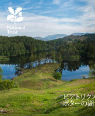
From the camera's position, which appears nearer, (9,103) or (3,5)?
(9,103)

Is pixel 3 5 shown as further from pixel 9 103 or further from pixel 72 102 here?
pixel 72 102

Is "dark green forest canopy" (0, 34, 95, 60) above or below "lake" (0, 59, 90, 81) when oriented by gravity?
above

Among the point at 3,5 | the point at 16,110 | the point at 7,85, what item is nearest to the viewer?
the point at 16,110

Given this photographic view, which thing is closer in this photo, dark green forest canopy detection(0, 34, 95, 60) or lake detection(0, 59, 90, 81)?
lake detection(0, 59, 90, 81)

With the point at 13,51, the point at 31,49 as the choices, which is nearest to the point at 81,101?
the point at 13,51

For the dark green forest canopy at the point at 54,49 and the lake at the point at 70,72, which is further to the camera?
the dark green forest canopy at the point at 54,49

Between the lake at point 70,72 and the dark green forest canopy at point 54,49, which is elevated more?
the dark green forest canopy at point 54,49

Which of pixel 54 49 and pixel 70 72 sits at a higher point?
pixel 54 49

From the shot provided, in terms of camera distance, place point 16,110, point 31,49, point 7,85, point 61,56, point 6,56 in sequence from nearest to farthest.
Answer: point 16,110, point 7,85, point 61,56, point 6,56, point 31,49

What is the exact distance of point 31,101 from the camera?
770 centimetres

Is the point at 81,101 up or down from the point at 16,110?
up

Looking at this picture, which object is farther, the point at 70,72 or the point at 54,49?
the point at 54,49

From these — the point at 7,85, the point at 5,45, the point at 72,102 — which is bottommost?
the point at 7,85

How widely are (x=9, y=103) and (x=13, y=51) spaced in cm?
5713
